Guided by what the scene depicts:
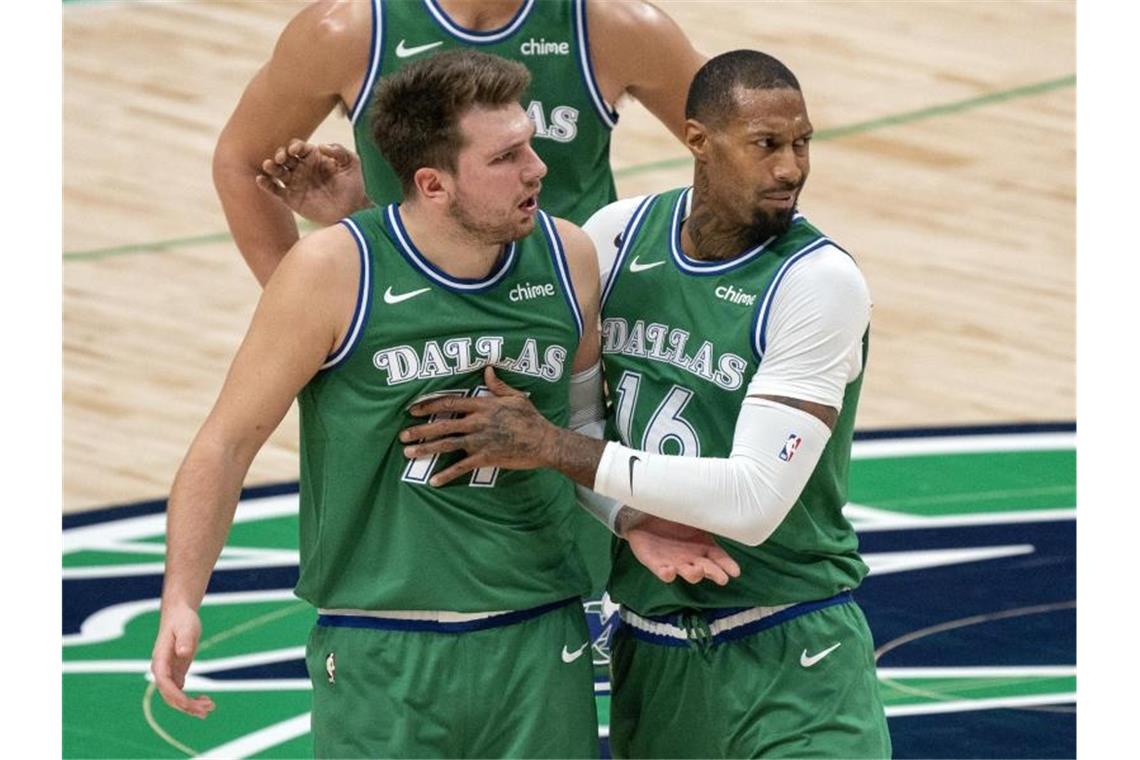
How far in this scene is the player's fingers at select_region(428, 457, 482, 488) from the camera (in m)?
4.20

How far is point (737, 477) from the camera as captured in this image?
13.8 feet

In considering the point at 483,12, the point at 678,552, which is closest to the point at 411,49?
the point at 483,12

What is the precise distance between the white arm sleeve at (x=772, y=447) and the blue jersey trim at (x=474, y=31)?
1405mm

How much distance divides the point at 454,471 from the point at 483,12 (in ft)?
5.25

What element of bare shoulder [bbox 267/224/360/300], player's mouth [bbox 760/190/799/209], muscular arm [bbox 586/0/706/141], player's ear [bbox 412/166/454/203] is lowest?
bare shoulder [bbox 267/224/360/300]

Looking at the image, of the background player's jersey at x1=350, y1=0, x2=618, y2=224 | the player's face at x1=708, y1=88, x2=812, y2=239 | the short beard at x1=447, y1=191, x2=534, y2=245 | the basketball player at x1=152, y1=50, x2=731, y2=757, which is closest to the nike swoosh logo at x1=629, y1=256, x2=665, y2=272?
the basketball player at x1=152, y1=50, x2=731, y2=757

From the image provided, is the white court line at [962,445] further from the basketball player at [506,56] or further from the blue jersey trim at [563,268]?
the blue jersey trim at [563,268]

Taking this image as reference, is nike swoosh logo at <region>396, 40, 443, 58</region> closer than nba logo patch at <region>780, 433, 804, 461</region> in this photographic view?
No

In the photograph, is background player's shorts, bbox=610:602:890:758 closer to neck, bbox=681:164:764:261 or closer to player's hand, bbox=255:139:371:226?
neck, bbox=681:164:764:261

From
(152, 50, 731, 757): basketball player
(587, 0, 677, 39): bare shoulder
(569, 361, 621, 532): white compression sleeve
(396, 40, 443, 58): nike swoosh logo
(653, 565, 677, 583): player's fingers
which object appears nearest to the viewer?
(152, 50, 731, 757): basketball player

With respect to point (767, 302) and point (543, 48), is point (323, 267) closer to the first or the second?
point (767, 302)

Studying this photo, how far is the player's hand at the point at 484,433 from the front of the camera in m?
4.20

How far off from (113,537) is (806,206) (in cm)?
402

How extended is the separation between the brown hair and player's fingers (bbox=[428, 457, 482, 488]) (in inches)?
22.4
